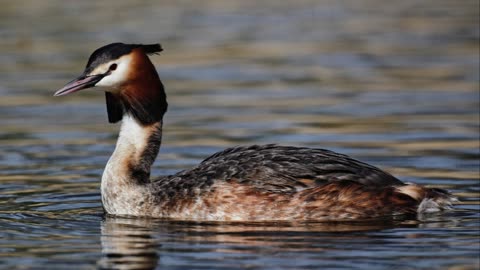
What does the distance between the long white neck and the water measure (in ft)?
0.74

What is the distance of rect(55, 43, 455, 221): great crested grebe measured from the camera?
429 inches

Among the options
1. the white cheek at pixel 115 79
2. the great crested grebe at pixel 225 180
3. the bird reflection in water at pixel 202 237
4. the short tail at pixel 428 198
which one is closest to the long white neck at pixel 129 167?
the great crested grebe at pixel 225 180

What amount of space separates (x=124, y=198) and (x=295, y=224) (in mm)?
1632

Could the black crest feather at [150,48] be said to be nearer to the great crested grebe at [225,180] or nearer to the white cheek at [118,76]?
the great crested grebe at [225,180]

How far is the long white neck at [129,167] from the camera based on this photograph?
11.4 meters

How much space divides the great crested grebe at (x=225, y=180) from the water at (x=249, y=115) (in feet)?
0.63

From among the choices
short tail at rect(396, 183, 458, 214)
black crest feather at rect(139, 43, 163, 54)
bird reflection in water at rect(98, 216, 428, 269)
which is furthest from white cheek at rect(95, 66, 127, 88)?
short tail at rect(396, 183, 458, 214)

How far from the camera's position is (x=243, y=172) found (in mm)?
11008

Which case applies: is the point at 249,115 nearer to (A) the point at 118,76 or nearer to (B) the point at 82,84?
(A) the point at 118,76

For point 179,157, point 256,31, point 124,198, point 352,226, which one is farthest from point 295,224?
point 256,31

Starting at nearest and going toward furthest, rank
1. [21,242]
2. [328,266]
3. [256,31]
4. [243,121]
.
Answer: [328,266], [21,242], [243,121], [256,31]

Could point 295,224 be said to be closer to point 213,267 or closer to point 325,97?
point 213,267

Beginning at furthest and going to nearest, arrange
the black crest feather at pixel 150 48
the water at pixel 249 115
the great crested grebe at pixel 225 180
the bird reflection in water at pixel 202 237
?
the black crest feather at pixel 150 48 → the great crested grebe at pixel 225 180 → the water at pixel 249 115 → the bird reflection in water at pixel 202 237

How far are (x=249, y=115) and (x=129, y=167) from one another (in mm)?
5081
